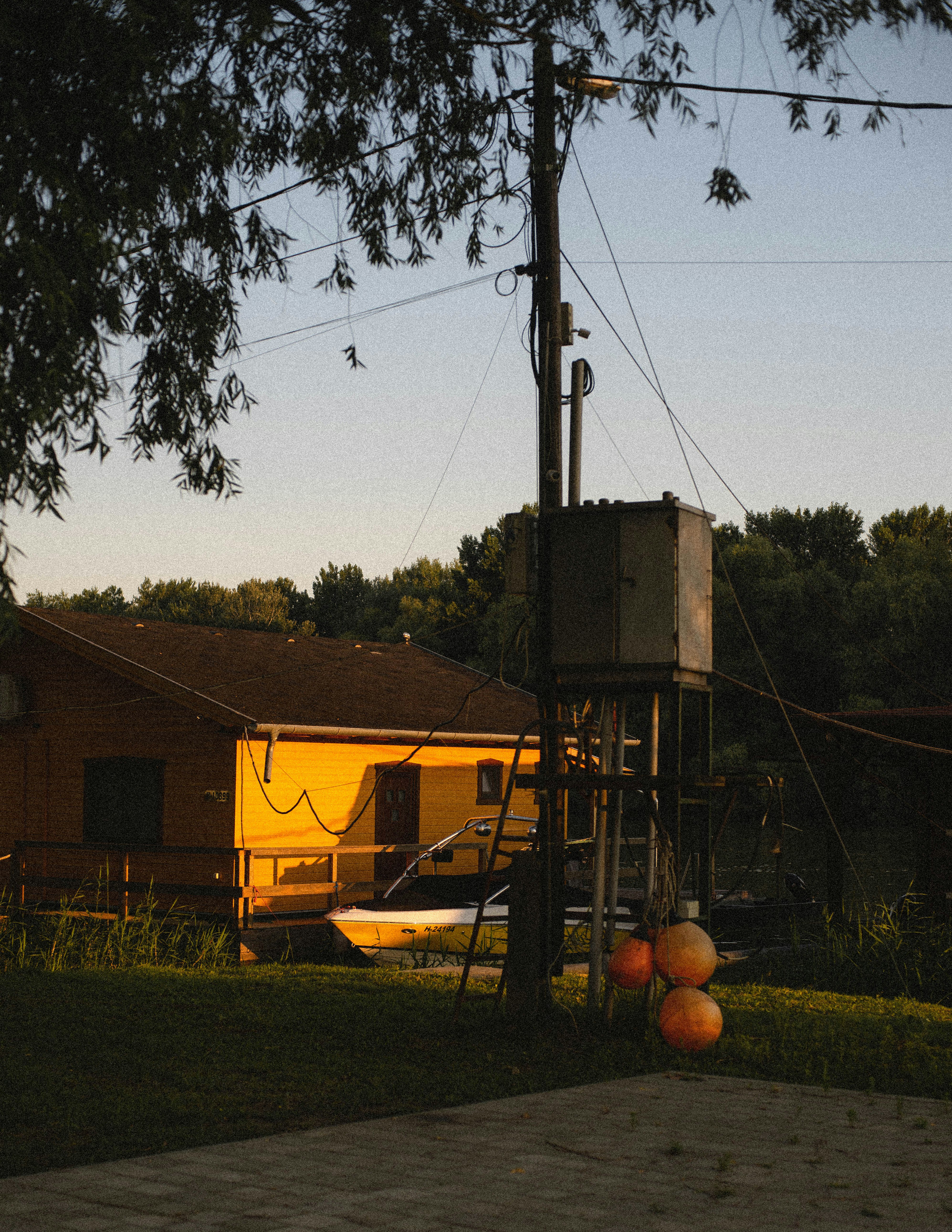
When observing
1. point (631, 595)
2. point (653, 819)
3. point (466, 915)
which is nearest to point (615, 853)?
point (653, 819)

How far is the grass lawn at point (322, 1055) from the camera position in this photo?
759 cm

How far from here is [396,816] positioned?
21312 millimetres

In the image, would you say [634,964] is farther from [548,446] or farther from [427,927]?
[427,927]

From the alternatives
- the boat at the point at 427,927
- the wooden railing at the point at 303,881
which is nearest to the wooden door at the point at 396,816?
the wooden railing at the point at 303,881

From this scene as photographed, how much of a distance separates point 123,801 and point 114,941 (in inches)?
154

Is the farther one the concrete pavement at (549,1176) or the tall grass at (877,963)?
the tall grass at (877,963)

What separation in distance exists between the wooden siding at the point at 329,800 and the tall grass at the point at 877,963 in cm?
629

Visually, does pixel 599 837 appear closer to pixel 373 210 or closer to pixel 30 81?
pixel 373 210

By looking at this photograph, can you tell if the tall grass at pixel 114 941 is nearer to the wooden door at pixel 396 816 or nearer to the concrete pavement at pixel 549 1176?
the wooden door at pixel 396 816

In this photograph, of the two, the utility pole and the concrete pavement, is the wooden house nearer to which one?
the utility pole

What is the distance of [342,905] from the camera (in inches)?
744

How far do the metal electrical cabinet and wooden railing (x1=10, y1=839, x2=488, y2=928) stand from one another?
27.3 ft

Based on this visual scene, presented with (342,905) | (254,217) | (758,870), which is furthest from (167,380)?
(758,870)

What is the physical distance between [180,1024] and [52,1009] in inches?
61.2
